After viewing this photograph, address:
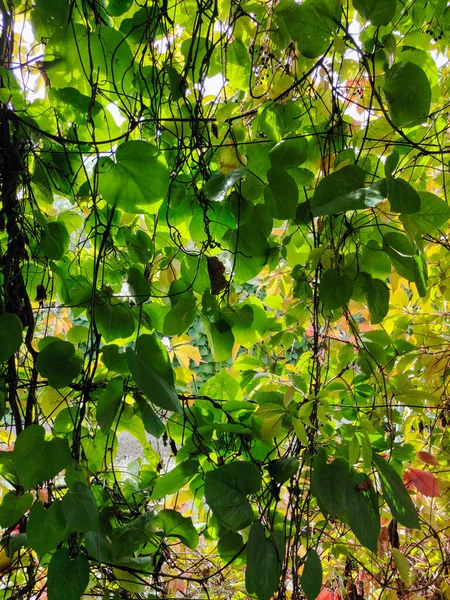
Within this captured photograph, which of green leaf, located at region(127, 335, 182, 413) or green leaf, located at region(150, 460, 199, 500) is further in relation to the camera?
green leaf, located at region(150, 460, 199, 500)

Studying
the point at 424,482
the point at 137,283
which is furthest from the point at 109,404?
the point at 424,482

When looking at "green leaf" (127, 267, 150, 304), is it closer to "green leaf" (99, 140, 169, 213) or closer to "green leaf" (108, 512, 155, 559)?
"green leaf" (99, 140, 169, 213)

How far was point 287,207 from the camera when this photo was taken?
650 millimetres

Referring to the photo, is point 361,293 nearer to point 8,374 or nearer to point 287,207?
point 287,207

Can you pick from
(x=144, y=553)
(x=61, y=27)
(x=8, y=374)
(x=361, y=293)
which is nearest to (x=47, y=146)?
(x=61, y=27)

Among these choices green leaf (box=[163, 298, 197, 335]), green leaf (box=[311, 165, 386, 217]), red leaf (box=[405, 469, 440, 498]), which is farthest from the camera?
red leaf (box=[405, 469, 440, 498])

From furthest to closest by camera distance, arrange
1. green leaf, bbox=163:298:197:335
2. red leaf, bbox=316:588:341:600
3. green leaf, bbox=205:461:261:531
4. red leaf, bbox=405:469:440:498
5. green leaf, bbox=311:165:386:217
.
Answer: red leaf, bbox=316:588:341:600
red leaf, bbox=405:469:440:498
green leaf, bbox=163:298:197:335
green leaf, bbox=205:461:261:531
green leaf, bbox=311:165:386:217

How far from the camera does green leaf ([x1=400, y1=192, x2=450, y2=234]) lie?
24.4 inches

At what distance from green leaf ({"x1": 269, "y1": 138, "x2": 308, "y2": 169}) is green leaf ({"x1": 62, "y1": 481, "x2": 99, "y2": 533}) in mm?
499

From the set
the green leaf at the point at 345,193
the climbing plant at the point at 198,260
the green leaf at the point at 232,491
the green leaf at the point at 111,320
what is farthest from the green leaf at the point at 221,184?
the green leaf at the point at 232,491

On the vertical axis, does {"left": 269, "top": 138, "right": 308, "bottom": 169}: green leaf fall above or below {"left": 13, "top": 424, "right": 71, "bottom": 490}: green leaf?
above

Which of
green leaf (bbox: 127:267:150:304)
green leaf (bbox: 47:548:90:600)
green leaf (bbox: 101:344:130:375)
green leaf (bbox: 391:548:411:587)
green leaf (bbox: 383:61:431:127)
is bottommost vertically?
green leaf (bbox: 47:548:90:600)

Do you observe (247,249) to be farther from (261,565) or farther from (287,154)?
(261,565)

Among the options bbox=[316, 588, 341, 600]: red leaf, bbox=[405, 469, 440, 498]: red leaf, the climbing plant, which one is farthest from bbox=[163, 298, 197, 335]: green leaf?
bbox=[316, 588, 341, 600]: red leaf
